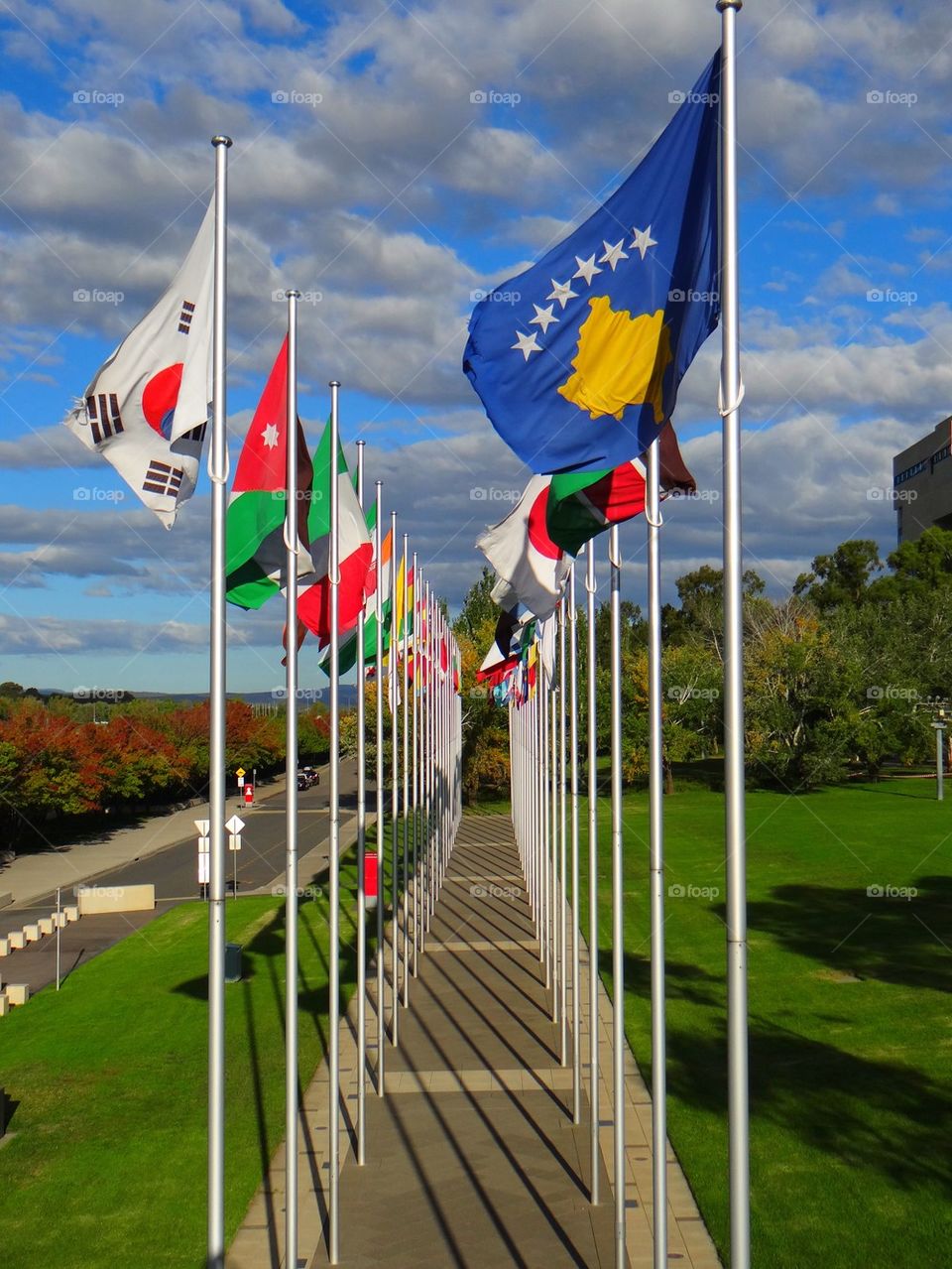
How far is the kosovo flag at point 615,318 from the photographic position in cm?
750

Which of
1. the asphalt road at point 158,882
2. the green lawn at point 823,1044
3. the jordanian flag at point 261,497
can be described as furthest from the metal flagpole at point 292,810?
the asphalt road at point 158,882

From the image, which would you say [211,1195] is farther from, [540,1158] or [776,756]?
[776,756]

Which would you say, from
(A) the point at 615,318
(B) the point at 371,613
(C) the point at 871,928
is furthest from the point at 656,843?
(C) the point at 871,928

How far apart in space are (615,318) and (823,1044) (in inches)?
578

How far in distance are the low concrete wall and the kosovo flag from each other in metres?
32.1

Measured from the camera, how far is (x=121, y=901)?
1484 inches

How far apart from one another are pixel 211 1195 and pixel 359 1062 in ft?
19.6

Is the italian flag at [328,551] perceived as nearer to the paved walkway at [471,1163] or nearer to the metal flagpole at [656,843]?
the metal flagpole at [656,843]

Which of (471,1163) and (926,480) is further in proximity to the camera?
(926,480)

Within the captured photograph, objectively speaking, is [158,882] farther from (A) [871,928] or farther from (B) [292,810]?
(B) [292,810]

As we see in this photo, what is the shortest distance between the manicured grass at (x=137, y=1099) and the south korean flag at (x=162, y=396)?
7700 millimetres

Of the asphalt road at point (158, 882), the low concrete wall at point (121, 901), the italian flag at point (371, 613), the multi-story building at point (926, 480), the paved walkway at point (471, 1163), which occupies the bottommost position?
the asphalt road at point (158, 882)

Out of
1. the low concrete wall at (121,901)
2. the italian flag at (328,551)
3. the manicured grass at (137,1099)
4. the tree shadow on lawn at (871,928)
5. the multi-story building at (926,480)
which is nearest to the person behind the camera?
the manicured grass at (137,1099)

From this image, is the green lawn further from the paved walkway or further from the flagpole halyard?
the flagpole halyard
